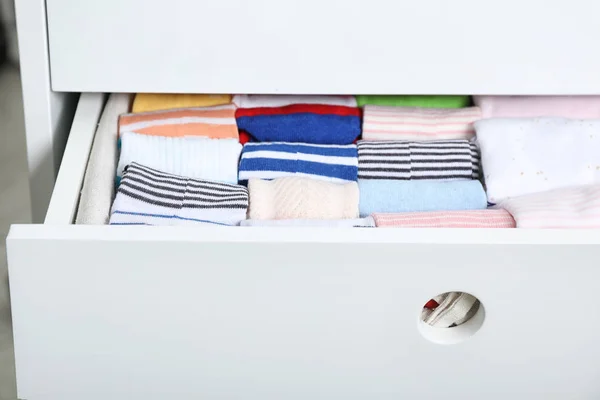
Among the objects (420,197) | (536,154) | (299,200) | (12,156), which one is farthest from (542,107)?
(12,156)

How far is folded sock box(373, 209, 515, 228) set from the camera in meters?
0.75

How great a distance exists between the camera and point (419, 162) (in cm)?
84

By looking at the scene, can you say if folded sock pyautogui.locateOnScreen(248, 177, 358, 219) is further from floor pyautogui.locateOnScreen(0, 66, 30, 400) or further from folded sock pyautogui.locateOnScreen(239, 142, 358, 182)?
floor pyautogui.locateOnScreen(0, 66, 30, 400)

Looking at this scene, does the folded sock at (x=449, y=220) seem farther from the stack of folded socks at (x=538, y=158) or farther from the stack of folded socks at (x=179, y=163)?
the stack of folded socks at (x=179, y=163)

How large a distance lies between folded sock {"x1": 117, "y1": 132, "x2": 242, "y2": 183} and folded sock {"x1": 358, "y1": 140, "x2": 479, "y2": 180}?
14 cm

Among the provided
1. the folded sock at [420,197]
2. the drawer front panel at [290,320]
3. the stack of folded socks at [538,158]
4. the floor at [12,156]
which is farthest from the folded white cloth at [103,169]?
the floor at [12,156]

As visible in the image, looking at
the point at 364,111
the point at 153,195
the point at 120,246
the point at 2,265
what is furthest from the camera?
the point at 2,265

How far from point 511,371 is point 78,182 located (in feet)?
1.43

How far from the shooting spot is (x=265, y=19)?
78 centimetres

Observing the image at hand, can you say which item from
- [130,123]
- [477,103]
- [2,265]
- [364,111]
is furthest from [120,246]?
[2,265]

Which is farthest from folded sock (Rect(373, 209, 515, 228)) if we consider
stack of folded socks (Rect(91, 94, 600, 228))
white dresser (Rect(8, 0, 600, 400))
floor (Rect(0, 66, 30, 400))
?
floor (Rect(0, 66, 30, 400))

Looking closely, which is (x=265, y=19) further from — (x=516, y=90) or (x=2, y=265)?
(x=2, y=265)

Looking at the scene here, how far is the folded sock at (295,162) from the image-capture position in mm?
833

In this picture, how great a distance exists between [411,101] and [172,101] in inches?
10.5
